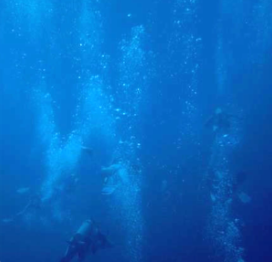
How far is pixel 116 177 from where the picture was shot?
34.2 ft

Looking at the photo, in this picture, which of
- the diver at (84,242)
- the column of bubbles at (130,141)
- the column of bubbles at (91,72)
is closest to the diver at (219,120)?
the column of bubbles at (130,141)

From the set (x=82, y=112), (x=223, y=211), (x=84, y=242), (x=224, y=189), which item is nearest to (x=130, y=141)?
(x=82, y=112)

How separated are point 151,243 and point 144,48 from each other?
A: 655 centimetres

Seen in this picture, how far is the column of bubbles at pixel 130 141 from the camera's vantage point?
10.1m

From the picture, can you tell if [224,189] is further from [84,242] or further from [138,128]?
[84,242]

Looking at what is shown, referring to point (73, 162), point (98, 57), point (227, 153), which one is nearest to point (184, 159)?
point (227, 153)

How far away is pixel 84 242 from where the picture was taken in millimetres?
6426

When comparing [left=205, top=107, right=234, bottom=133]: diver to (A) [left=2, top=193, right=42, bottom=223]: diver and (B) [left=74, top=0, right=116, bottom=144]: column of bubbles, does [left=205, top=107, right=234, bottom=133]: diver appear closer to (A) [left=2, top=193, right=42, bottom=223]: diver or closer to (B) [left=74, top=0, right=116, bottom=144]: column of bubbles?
(B) [left=74, top=0, right=116, bottom=144]: column of bubbles

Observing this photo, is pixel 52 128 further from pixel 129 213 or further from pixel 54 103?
pixel 129 213

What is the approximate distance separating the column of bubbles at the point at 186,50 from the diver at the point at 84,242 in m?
6.08

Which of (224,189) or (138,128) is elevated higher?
(138,128)

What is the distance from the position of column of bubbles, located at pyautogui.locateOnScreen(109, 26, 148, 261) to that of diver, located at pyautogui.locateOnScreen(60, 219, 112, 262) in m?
3.27

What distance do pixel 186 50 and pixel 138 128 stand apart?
10.6ft

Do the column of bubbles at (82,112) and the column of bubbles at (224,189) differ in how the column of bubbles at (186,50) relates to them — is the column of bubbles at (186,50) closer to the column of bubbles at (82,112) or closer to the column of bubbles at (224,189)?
the column of bubbles at (224,189)
